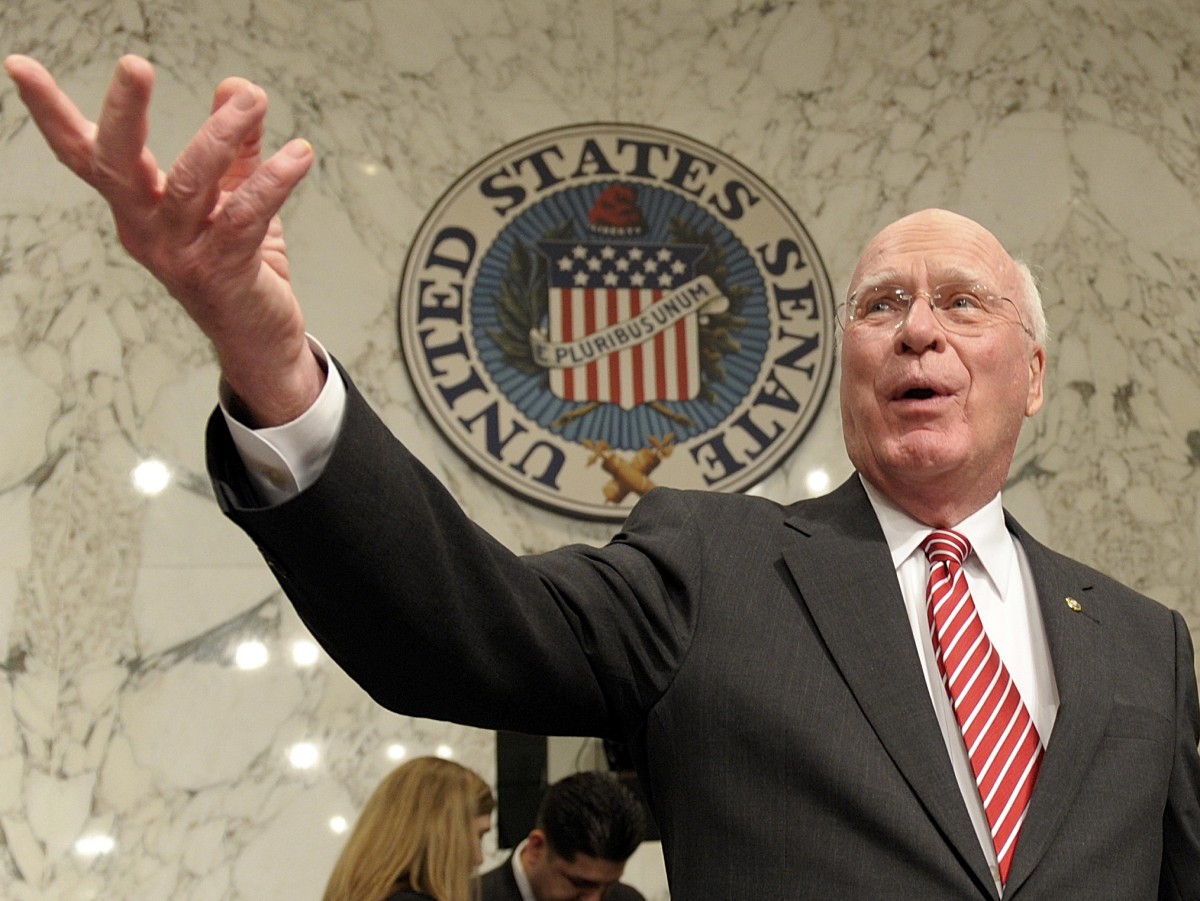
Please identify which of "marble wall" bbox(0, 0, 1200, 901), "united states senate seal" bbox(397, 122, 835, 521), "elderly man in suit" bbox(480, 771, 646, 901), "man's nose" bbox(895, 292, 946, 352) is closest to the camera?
"man's nose" bbox(895, 292, 946, 352)

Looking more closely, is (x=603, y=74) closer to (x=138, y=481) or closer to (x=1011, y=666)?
(x=138, y=481)

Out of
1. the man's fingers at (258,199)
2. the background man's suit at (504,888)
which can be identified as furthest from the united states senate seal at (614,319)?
the man's fingers at (258,199)

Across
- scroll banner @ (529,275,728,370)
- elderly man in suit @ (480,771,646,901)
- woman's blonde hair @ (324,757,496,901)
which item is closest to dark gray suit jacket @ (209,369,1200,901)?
woman's blonde hair @ (324,757,496,901)

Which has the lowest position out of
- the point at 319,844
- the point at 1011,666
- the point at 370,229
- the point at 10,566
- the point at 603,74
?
the point at 319,844

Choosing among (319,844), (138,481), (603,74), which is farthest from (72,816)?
(603,74)

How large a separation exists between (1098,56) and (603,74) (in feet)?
5.58

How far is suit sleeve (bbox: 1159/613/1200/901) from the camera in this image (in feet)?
4.94

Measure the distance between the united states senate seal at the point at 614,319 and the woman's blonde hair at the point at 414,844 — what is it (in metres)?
1.04

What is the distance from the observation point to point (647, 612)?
1325mm

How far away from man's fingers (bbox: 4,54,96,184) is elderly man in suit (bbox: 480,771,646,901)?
2.70 metres

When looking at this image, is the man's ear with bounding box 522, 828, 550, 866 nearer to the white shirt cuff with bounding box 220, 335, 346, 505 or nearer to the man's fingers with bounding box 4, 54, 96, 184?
the white shirt cuff with bounding box 220, 335, 346, 505

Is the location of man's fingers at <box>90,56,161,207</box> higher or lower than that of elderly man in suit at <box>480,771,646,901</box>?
higher

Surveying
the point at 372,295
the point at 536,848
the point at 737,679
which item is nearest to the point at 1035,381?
the point at 737,679

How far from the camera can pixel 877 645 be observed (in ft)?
4.54
